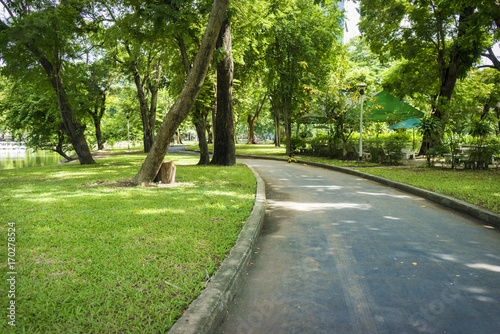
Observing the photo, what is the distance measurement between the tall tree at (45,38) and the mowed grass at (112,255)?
7813 mm

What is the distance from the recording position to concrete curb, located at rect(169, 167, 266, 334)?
8.29 ft

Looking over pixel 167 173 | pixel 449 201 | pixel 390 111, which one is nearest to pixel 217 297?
pixel 449 201

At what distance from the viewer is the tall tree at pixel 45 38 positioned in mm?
12047

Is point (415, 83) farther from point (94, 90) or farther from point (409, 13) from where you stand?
point (94, 90)

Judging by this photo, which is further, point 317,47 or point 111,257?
point 317,47

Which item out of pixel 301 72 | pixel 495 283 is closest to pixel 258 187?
pixel 495 283

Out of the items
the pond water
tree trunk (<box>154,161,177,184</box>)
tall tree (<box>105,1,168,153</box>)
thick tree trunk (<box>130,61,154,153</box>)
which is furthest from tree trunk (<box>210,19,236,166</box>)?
the pond water

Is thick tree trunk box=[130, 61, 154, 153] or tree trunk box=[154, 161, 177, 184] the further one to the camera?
thick tree trunk box=[130, 61, 154, 153]

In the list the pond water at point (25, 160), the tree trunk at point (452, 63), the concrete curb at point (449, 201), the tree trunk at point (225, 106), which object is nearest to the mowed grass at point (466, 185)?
the concrete curb at point (449, 201)

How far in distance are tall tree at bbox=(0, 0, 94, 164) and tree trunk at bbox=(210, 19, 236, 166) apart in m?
5.98

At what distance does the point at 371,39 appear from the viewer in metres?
22.2

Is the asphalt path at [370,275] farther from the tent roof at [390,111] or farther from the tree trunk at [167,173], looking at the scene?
the tent roof at [390,111]

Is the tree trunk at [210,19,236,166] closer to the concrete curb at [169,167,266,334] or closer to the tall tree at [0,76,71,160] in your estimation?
the concrete curb at [169,167,266,334]

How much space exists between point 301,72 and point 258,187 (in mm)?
15418
